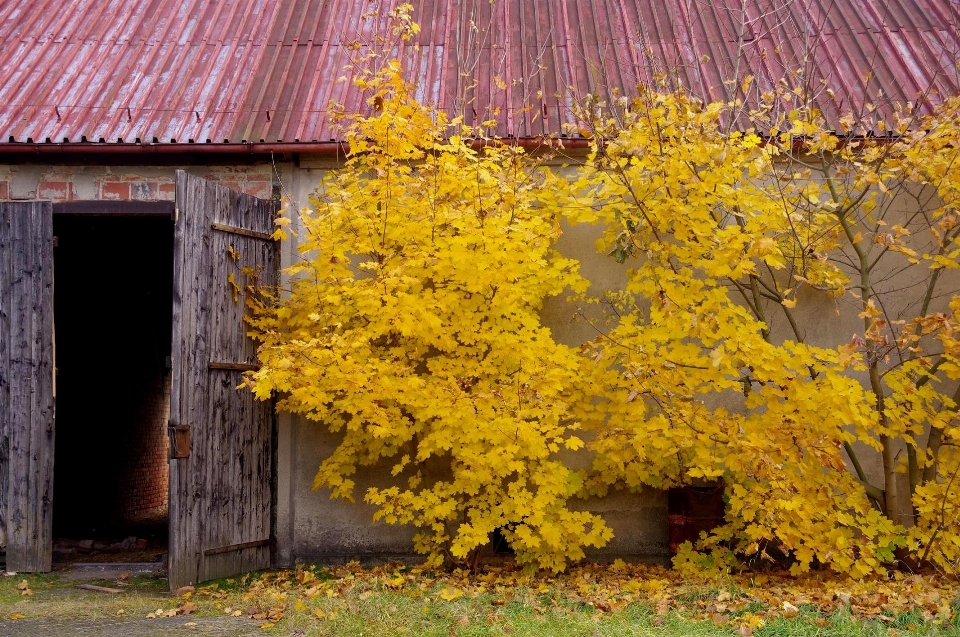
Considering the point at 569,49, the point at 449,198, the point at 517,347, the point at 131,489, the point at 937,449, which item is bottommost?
the point at 131,489

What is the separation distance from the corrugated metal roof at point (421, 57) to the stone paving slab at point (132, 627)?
3.75 meters

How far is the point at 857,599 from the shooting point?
4.93 meters

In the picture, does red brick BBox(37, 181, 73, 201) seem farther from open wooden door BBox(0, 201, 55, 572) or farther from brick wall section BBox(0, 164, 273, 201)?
open wooden door BBox(0, 201, 55, 572)

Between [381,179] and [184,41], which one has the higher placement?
[184,41]

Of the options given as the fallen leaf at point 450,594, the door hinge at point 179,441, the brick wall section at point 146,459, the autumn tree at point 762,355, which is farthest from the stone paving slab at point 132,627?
the brick wall section at point 146,459

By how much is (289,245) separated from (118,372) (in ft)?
15.9

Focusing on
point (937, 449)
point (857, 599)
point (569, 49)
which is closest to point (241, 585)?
point (857, 599)

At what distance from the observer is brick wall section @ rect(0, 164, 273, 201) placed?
696cm

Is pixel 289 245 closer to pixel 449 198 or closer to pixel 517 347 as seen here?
pixel 449 198

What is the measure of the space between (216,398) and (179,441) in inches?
19.2

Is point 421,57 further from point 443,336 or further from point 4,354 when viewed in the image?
point 4,354

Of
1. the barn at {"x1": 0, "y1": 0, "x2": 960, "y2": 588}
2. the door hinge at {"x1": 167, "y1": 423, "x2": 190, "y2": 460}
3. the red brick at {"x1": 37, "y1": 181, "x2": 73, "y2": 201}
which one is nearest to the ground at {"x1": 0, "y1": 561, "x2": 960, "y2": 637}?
the barn at {"x1": 0, "y1": 0, "x2": 960, "y2": 588}

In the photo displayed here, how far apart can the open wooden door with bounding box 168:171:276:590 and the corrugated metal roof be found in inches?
36.2

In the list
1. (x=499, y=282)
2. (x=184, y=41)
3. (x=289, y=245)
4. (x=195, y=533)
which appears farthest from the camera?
(x=184, y=41)
